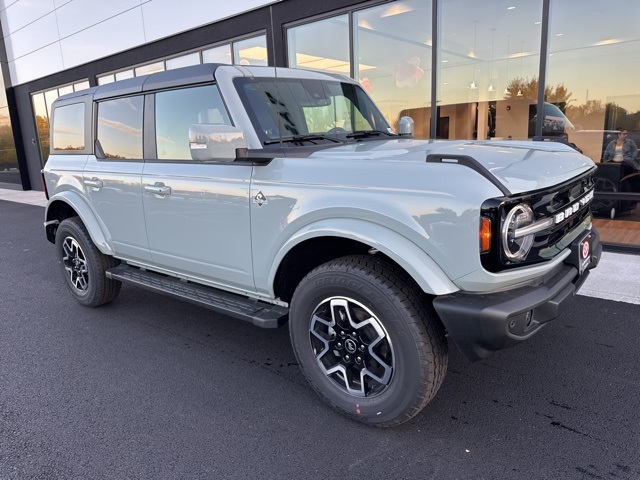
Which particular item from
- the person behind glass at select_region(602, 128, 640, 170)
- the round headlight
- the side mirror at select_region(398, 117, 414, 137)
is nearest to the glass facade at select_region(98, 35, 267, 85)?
the side mirror at select_region(398, 117, 414, 137)

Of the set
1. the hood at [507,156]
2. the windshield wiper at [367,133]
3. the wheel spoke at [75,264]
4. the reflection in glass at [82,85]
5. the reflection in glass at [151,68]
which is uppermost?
the reflection in glass at [151,68]

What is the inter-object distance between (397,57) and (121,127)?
227 inches

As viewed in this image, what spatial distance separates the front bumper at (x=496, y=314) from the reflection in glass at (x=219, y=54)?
9106 mm

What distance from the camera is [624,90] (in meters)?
6.98

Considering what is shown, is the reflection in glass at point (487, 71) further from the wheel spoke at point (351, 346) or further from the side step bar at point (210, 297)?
the wheel spoke at point (351, 346)

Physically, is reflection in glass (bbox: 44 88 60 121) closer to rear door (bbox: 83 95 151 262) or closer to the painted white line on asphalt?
rear door (bbox: 83 95 151 262)

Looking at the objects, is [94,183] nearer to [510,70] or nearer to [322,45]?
[322,45]

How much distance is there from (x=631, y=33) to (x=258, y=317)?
6.96 m

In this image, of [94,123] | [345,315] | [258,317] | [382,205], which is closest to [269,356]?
[258,317]

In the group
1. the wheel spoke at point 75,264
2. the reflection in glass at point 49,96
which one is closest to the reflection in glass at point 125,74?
the reflection in glass at point 49,96

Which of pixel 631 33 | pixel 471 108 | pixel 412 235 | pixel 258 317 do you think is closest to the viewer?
pixel 412 235

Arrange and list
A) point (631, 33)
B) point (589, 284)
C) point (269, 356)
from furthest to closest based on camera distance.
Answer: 1. point (631, 33)
2. point (589, 284)
3. point (269, 356)

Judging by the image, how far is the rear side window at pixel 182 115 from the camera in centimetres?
336

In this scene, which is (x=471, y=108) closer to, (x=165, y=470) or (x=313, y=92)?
(x=313, y=92)
